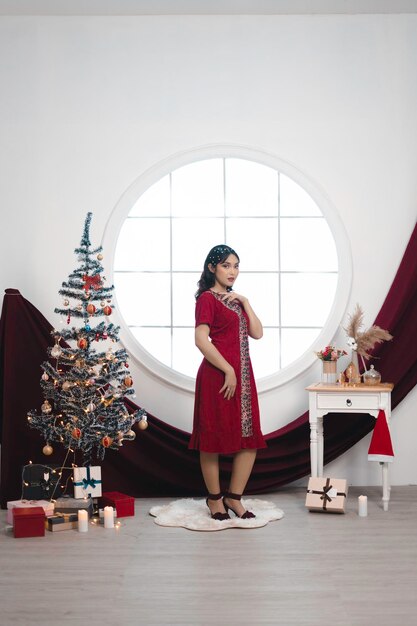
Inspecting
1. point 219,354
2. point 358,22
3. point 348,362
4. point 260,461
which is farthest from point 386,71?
point 260,461

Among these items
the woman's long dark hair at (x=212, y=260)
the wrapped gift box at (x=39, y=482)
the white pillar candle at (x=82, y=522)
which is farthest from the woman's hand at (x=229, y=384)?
the wrapped gift box at (x=39, y=482)

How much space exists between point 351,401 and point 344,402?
0.14 feet

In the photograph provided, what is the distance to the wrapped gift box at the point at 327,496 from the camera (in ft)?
14.1

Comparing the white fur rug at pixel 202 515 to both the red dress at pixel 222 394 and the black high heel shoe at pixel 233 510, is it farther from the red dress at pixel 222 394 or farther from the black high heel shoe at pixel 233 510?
the red dress at pixel 222 394

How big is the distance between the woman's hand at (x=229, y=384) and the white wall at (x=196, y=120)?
944 millimetres

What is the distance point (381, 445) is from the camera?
4.42m

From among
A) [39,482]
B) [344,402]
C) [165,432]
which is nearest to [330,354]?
[344,402]

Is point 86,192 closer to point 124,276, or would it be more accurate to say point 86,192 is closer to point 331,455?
point 124,276

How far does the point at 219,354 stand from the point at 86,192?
166 cm

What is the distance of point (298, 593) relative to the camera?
3.06 meters

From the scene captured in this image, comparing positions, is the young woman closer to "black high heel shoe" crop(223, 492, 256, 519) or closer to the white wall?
"black high heel shoe" crop(223, 492, 256, 519)

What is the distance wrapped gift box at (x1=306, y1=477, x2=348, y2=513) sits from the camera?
4.30m

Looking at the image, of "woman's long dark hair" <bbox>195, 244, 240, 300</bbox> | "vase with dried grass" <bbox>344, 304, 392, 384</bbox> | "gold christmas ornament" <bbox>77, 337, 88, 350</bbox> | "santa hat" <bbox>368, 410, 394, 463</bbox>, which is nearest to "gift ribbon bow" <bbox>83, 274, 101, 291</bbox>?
"gold christmas ornament" <bbox>77, 337, 88, 350</bbox>

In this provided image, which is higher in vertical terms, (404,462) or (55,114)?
(55,114)
